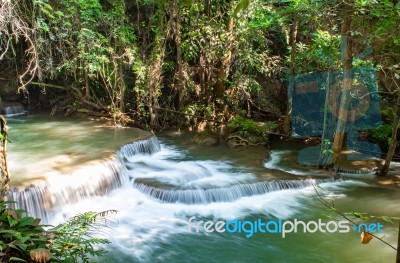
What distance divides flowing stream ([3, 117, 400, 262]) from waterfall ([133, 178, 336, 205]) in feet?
0.06

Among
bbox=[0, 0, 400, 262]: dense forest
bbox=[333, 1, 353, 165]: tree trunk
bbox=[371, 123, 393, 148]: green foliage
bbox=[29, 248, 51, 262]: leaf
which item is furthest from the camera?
bbox=[371, 123, 393, 148]: green foliage

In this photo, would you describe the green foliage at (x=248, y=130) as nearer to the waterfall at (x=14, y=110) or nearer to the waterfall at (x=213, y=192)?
the waterfall at (x=213, y=192)

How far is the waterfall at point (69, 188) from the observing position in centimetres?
592

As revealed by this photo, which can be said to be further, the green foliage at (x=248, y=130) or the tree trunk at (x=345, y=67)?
the green foliage at (x=248, y=130)

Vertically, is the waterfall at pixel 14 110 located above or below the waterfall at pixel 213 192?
above

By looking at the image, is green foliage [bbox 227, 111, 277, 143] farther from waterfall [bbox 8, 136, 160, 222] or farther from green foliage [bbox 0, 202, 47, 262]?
green foliage [bbox 0, 202, 47, 262]

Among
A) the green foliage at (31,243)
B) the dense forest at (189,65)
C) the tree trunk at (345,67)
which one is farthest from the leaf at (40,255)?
the dense forest at (189,65)

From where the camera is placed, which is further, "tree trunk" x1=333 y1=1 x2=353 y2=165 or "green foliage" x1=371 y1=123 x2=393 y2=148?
"green foliage" x1=371 y1=123 x2=393 y2=148

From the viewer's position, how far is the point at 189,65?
40.6 feet

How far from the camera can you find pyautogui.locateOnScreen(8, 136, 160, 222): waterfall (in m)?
5.92

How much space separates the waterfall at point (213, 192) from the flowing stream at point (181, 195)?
0.02 metres

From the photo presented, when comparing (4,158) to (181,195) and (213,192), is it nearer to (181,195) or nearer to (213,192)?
(181,195)

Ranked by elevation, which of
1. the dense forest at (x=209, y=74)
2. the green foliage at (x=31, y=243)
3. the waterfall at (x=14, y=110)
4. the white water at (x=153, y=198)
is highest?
the dense forest at (x=209, y=74)

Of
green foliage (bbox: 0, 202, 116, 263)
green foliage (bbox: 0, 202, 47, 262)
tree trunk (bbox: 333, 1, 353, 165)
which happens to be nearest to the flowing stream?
tree trunk (bbox: 333, 1, 353, 165)
